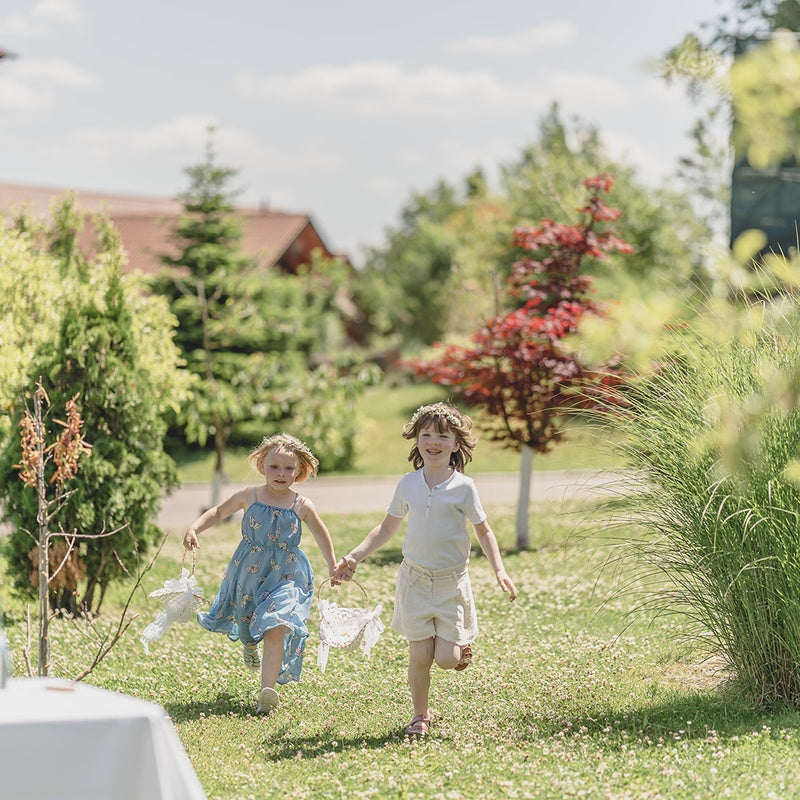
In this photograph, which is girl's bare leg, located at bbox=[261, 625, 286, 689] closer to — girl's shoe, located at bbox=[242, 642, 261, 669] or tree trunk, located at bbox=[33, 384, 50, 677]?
girl's shoe, located at bbox=[242, 642, 261, 669]

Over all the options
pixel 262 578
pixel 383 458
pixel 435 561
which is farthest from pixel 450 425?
pixel 383 458

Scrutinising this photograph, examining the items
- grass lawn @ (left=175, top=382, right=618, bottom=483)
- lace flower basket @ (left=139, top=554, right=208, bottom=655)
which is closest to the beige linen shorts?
lace flower basket @ (left=139, top=554, right=208, bottom=655)

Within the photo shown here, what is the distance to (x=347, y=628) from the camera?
6.13 meters

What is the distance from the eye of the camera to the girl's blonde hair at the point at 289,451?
649 centimetres

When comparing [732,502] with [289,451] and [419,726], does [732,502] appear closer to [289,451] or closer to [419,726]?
[419,726]

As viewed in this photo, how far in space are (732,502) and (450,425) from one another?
142 centimetres

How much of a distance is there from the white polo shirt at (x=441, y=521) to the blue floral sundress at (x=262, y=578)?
870 millimetres

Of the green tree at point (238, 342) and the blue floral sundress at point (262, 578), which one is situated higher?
the green tree at point (238, 342)

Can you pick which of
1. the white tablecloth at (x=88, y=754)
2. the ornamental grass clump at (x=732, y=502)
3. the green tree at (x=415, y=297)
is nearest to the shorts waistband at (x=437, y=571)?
the ornamental grass clump at (x=732, y=502)

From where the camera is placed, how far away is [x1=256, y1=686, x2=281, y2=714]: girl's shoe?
244 inches

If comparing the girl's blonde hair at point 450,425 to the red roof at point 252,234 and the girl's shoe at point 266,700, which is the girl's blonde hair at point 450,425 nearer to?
the girl's shoe at point 266,700

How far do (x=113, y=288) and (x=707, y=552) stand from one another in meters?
5.02

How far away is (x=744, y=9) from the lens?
24000 mm

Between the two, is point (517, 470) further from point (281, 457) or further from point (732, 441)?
point (732, 441)
